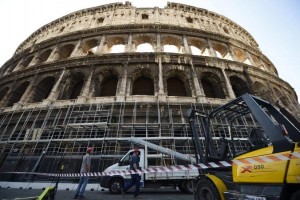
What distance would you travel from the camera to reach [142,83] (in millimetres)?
14430

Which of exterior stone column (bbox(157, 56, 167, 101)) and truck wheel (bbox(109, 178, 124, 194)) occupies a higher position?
exterior stone column (bbox(157, 56, 167, 101))

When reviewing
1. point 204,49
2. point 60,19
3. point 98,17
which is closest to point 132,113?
point 204,49

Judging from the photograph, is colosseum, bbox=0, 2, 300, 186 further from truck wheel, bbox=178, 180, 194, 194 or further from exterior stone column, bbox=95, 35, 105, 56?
truck wheel, bbox=178, 180, 194, 194

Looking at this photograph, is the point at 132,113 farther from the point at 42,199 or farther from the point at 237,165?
the point at 237,165

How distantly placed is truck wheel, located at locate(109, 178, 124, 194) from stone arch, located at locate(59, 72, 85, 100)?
9.23 m

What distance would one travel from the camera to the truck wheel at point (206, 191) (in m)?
3.13

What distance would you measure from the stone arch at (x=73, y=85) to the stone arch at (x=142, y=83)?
423 cm

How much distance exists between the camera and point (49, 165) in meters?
9.80

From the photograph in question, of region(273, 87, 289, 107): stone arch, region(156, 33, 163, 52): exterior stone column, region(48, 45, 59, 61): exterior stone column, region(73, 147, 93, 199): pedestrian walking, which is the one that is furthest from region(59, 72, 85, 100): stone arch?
region(273, 87, 289, 107): stone arch

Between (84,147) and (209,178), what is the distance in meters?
8.20

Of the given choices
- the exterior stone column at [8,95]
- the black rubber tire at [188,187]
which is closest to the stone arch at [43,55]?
the exterior stone column at [8,95]

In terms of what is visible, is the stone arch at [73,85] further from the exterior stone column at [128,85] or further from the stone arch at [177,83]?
the stone arch at [177,83]

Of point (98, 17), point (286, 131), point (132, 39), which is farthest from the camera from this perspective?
point (98, 17)

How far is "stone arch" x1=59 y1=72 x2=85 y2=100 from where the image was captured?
46.3ft
